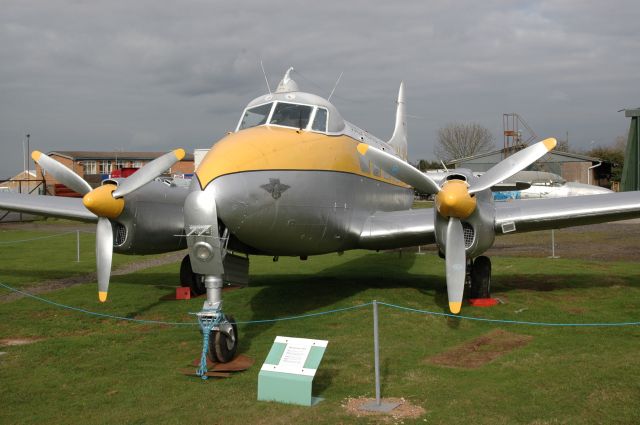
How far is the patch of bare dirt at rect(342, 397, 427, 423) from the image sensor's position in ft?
19.4

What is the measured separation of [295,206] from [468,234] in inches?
125

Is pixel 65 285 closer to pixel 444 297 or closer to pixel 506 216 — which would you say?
pixel 444 297

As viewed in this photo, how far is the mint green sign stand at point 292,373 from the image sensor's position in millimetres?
6375

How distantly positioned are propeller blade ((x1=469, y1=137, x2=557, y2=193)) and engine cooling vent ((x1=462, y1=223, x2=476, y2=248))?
0.72 meters

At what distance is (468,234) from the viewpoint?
10.1 meters

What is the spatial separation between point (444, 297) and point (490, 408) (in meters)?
6.56

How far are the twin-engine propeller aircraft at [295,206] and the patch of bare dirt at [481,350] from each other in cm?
70

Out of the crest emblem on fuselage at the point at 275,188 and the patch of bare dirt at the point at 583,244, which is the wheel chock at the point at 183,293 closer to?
the crest emblem on fuselage at the point at 275,188

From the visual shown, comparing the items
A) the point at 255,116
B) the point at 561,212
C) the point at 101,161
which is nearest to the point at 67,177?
the point at 255,116

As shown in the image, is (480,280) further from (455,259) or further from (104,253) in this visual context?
(104,253)

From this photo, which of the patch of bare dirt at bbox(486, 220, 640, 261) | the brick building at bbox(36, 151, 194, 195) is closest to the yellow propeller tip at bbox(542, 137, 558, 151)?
the patch of bare dirt at bbox(486, 220, 640, 261)

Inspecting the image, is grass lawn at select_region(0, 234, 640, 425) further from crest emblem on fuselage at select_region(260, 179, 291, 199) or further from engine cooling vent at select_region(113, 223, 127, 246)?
crest emblem on fuselage at select_region(260, 179, 291, 199)

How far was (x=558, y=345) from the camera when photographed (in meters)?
8.45

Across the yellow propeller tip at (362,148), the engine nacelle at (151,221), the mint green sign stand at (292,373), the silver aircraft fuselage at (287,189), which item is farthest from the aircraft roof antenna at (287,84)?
the mint green sign stand at (292,373)
